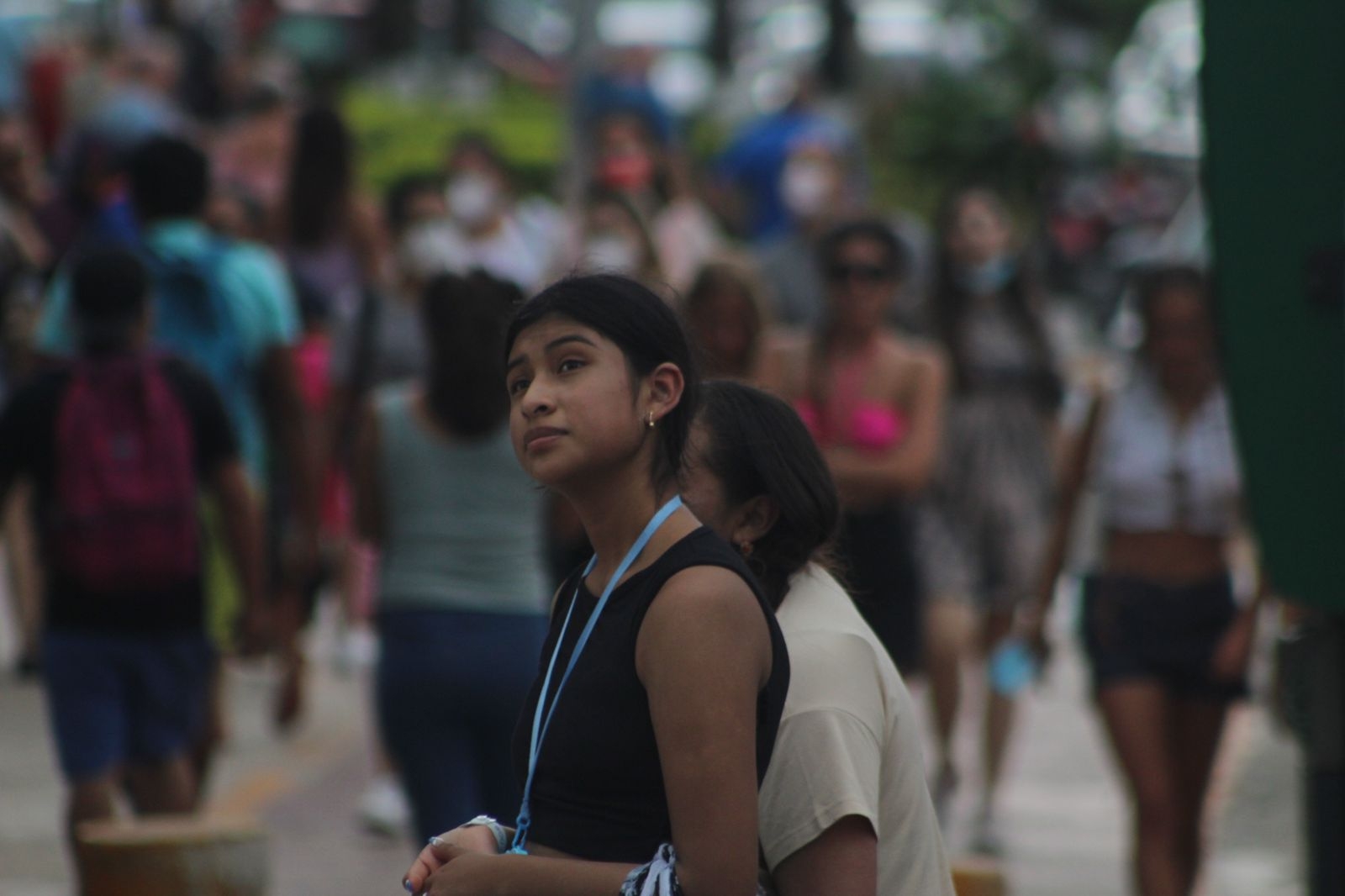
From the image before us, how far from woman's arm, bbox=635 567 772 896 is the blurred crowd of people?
52cm

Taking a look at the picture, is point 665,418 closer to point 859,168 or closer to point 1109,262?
point 859,168

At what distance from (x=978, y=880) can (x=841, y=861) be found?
224cm

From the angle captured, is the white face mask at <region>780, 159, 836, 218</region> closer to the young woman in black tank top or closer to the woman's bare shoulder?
the woman's bare shoulder

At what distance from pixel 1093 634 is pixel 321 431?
11.7 feet

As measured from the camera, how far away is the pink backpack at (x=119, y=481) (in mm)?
6020

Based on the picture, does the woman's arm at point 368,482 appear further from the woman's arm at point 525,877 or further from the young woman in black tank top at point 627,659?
the woman's arm at point 525,877

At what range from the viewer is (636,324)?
2990 mm

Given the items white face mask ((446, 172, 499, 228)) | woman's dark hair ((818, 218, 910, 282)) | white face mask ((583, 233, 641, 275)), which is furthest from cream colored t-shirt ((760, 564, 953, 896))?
white face mask ((446, 172, 499, 228))

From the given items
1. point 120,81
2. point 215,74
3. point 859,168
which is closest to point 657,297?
point 120,81

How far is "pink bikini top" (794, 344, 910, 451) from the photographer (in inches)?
289

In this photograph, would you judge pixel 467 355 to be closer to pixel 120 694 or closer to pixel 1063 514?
pixel 120 694

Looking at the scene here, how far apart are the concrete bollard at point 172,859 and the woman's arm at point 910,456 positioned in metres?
2.21

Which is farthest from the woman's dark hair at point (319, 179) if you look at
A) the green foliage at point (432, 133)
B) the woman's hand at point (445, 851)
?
the green foliage at point (432, 133)

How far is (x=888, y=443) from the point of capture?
7348mm
